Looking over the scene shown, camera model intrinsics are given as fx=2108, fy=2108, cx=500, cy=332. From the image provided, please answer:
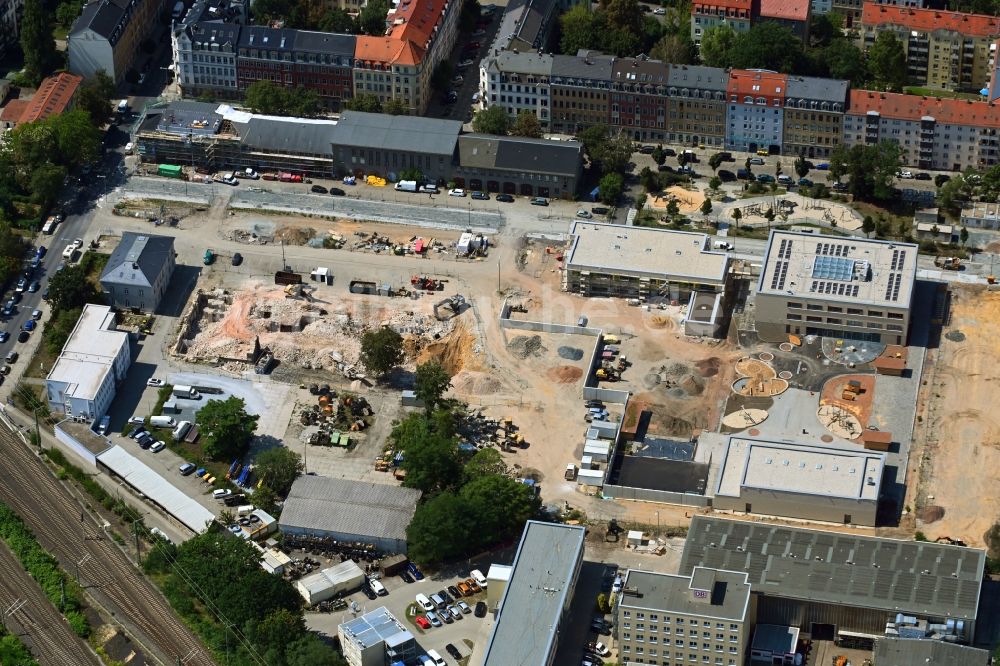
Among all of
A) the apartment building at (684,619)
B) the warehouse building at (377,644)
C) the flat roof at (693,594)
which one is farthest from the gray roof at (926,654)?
the warehouse building at (377,644)

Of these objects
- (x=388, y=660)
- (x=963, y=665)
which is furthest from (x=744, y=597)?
(x=388, y=660)

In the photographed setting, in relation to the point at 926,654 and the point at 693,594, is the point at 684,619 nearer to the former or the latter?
the point at 693,594

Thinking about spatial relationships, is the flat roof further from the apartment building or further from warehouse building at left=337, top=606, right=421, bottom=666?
warehouse building at left=337, top=606, right=421, bottom=666

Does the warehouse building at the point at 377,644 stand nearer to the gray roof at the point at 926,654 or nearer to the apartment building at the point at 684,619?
the apartment building at the point at 684,619

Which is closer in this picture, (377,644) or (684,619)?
(684,619)

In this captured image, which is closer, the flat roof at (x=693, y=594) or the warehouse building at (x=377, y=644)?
the flat roof at (x=693, y=594)

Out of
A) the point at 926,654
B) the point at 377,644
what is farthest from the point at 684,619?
the point at 377,644
